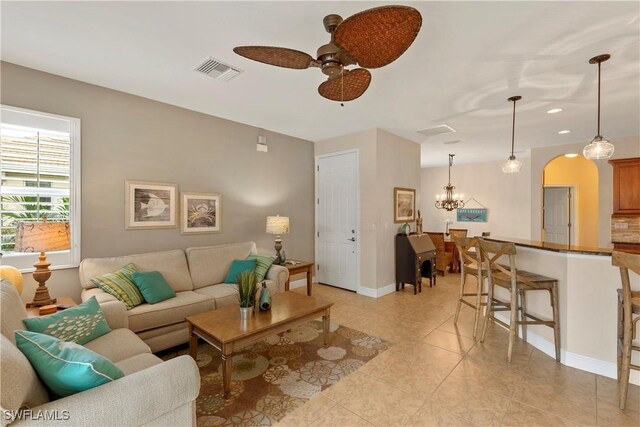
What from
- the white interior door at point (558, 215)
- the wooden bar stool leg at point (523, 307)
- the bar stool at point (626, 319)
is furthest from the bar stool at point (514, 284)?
the white interior door at point (558, 215)

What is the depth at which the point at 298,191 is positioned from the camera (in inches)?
199

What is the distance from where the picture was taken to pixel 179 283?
10.3 ft

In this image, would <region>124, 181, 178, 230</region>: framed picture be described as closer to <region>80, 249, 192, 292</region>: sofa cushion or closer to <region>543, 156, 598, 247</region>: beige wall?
<region>80, 249, 192, 292</region>: sofa cushion

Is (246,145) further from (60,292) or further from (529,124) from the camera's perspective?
(529,124)

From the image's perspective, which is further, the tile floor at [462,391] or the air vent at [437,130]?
the air vent at [437,130]

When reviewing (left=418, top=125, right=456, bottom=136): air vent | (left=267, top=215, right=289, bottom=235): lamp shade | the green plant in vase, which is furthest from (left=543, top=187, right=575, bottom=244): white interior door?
the green plant in vase

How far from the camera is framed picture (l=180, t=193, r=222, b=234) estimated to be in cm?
362

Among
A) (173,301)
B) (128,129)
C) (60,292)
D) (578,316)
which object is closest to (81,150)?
(128,129)

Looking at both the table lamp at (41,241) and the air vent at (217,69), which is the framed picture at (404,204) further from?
the table lamp at (41,241)

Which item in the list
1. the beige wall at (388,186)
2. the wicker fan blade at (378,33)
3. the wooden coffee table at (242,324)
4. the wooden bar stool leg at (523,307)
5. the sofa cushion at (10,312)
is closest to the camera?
the wicker fan blade at (378,33)

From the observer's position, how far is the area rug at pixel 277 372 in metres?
1.90

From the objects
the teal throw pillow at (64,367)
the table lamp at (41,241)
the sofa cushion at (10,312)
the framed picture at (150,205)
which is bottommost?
the teal throw pillow at (64,367)

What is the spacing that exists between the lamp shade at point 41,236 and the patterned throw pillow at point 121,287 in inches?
19.5
